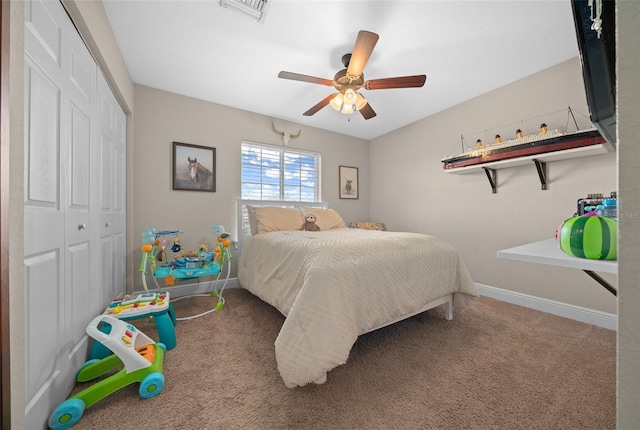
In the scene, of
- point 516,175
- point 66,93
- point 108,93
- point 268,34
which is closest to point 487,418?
point 516,175

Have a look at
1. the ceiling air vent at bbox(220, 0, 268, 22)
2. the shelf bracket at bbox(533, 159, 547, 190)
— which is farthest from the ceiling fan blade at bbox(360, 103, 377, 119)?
the shelf bracket at bbox(533, 159, 547, 190)

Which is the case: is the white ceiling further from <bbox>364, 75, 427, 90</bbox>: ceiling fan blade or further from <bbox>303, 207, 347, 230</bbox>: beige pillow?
<bbox>303, 207, 347, 230</bbox>: beige pillow

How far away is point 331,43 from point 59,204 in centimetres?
213

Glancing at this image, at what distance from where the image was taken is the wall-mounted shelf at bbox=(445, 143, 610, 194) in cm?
195

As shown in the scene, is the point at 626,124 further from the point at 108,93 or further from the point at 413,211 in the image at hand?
the point at 413,211

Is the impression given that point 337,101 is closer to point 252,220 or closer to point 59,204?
point 252,220

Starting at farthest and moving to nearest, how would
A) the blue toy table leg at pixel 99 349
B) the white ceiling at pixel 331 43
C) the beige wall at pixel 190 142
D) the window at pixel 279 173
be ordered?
the window at pixel 279 173, the beige wall at pixel 190 142, the white ceiling at pixel 331 43, the blue toy table leg at pixel 99 349

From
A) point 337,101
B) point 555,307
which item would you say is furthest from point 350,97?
point 555,307

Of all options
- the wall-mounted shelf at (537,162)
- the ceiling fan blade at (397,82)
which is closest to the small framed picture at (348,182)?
the wall-mounted shelf at (537,162)

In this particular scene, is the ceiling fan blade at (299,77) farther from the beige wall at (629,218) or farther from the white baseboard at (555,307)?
the white baseboard at (555,307)

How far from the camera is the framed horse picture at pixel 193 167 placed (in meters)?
2.85

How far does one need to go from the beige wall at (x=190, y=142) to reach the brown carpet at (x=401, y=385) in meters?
1.32

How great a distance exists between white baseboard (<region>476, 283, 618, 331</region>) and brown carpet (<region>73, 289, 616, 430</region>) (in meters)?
0.16

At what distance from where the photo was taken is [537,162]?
228 cm
